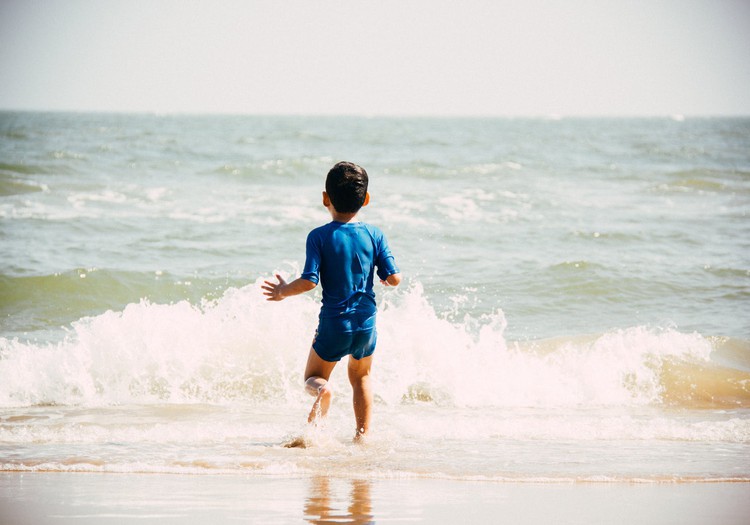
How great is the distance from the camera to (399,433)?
565 centimetres

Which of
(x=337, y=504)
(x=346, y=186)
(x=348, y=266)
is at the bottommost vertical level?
(x=337, y=504)

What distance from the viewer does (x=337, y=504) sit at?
4047mm

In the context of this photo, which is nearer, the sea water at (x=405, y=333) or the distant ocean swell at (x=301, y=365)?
the sea water at (x=405, y=333)

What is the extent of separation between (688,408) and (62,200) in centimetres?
1361

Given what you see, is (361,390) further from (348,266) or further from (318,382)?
(348,266)

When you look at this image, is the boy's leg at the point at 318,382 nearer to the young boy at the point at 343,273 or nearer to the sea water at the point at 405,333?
the young boy at the point at 343,273

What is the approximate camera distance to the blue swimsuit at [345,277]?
4734mm

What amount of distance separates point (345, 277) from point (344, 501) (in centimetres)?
124

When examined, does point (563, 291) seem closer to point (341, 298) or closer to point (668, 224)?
point (668, 224)

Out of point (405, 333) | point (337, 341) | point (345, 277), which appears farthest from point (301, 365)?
point (345, 277)

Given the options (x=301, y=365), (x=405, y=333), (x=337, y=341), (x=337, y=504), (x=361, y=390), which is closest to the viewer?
(x=337, y=504)

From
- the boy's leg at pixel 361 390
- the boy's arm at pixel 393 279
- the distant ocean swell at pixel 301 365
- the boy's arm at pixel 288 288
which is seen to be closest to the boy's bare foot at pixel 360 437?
the boy's leg at pixel 361 390

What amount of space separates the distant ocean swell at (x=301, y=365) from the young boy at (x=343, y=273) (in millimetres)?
2268

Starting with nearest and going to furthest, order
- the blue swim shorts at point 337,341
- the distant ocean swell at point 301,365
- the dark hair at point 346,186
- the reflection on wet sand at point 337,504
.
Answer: the reflection on wet sand at point 337,504 → the dark hair at point 346,186 → the blue swim shorts at point 337,341 → the distant ocean swell at point 301,365
